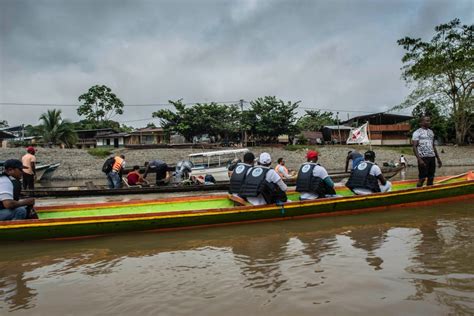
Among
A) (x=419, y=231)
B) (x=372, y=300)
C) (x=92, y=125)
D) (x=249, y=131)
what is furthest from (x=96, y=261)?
(x=92, y=125)

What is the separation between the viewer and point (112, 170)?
1330 centimetres

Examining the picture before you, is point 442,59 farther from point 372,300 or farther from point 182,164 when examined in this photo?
point 372,300

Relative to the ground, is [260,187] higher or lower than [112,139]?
lower

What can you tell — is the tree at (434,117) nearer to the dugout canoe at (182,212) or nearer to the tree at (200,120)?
the tree at (200,120)

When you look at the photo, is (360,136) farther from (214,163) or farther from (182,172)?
(182,172)

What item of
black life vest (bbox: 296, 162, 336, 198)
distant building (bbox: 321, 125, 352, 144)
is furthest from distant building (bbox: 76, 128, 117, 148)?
black life vest (bbox: 296, 162, 336, 198)

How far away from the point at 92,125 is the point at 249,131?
2475 cm

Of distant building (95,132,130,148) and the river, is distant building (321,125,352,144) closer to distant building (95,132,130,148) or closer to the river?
distant building (95,132,130,148)

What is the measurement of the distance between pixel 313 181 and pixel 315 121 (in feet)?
166

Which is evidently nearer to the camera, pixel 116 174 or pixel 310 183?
pixel 310 183

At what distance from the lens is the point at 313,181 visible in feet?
24.1

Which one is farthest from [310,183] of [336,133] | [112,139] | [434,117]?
[112,139]

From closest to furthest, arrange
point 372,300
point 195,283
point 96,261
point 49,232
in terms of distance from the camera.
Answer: point 372,300, point 195,283, point 96,261, point 49,232

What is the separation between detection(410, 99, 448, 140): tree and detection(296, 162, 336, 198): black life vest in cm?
3541
